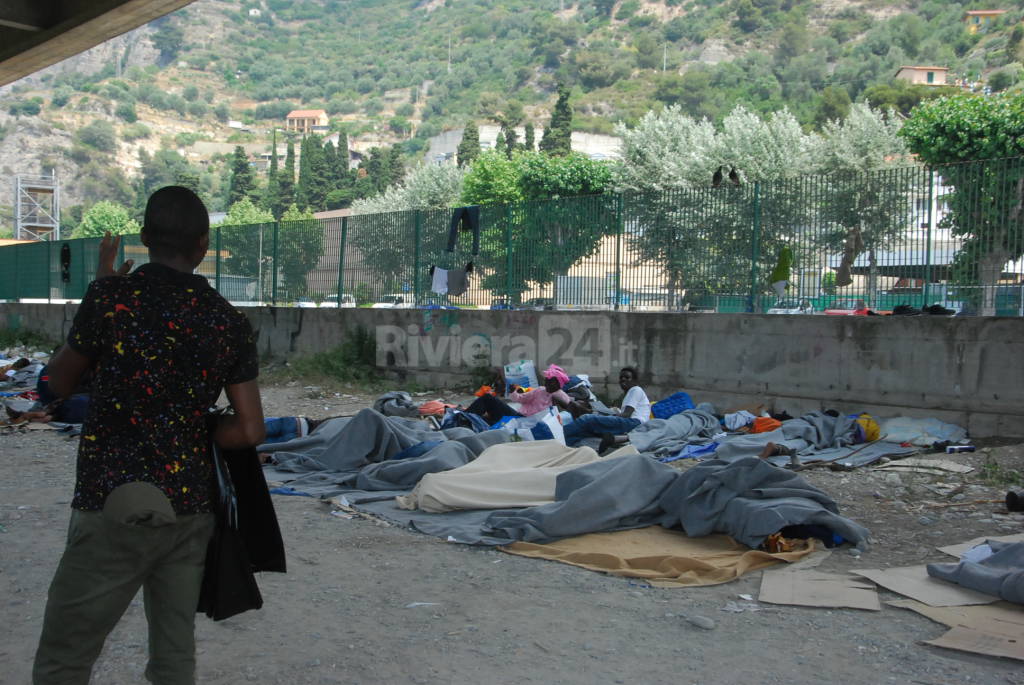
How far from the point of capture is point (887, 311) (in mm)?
10375

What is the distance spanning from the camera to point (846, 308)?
10680mm

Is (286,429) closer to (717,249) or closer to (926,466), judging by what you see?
(926,466)

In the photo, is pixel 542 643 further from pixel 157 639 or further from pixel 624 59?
pixel 624 59

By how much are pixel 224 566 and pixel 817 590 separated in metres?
3.28

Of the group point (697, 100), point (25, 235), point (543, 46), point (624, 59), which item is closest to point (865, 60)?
point (697, 100)

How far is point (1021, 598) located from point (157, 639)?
3.92m

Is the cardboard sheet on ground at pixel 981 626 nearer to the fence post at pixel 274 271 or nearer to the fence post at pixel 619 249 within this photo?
the fence post at pixel 619 249

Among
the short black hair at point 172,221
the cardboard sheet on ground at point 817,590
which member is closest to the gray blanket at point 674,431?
the cardboard sheet on ground at point 817,590

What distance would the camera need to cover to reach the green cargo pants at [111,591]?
2.30 m

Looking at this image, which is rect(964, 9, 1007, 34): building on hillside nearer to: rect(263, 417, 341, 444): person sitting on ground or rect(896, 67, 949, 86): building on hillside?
rect(896, 67, 949, 86): building on hillside

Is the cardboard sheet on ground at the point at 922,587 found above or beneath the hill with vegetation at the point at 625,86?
beneath

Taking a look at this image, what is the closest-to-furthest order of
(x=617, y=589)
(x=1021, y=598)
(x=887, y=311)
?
(x=1021, y=598) → (x=617, y=589) → (x=887, y=311)

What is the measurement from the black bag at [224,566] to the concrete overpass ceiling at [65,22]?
29.9ft

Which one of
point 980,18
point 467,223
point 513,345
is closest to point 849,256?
point 513,345
